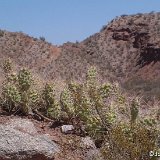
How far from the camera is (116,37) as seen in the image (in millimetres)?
57906

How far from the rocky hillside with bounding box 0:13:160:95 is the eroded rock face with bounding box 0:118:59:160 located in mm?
26864

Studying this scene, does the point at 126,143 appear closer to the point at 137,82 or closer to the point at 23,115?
the point at 23,115

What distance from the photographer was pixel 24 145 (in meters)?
10.1

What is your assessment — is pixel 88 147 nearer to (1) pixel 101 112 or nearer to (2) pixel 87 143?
(2) pixel 87 143

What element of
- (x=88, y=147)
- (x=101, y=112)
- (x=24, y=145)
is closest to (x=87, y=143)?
(x=88, y=147)

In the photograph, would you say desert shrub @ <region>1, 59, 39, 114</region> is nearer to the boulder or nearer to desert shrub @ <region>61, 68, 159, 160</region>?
desert shrub @ <region>61, 68, 159, 160</region>

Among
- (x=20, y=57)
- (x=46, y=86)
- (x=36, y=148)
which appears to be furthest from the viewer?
(x=20, y=57)

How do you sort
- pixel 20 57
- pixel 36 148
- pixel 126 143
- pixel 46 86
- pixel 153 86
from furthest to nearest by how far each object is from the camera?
pixel 153 86
pixel 20 57
pixel 46 86
pixel 36 148
pixel 126 143

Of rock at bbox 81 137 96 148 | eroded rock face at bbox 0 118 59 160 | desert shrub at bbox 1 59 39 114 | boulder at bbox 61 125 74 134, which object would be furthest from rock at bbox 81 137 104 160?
desert shrub at bbox 1 59 39 114

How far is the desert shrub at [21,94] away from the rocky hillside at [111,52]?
82.9 feet

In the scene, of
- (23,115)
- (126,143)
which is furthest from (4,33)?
(126,143)

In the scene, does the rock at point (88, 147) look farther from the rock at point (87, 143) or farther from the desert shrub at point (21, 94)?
the desert shrub at point (21, 94)

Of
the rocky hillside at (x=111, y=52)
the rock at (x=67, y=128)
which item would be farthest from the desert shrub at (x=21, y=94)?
the rocky hillside at (x=111, y=52)

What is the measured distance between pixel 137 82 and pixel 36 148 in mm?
38028
